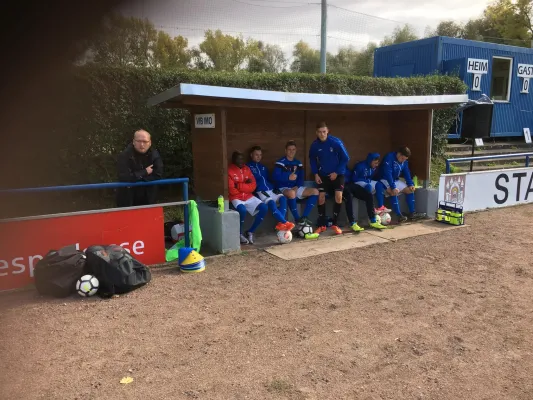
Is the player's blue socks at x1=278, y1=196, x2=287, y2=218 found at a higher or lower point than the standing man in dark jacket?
lower

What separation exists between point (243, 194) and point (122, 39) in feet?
18.7

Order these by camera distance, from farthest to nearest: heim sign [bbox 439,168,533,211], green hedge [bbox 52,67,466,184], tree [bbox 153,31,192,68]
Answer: heim sign [bbox 439,168,533,211] < green hedge [bbox 52,67,466,184] < tree [bbox 153,31,192,68]

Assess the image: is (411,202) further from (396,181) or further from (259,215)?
(259,215)

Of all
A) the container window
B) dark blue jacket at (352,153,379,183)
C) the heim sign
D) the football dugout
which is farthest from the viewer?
the container window

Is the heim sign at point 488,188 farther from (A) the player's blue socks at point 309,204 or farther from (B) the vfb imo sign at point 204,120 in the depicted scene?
(B) the vfb imo sign at point 204,120

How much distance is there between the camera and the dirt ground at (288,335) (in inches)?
115

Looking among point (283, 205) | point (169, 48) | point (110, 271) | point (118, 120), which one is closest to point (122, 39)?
point (169, 48)

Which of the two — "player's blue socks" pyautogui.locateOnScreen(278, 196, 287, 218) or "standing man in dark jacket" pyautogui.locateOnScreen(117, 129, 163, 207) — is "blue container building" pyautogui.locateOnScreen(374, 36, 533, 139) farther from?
"standing man in dark jacket" pyautogui.locateOnScreen(117, 129, 163, 207)

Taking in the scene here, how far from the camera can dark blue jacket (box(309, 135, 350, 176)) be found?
274 inches

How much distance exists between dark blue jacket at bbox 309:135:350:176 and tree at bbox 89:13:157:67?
6.16 meters

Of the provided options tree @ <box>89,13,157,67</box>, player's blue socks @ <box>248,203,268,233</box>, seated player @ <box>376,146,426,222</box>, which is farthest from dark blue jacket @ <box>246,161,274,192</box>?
tree @ <box>89,13,157,67</box>

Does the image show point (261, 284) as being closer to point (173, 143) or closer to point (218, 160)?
point (218, 160)

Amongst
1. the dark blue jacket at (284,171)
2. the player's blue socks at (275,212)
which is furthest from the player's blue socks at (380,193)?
the player's blue socks at (275,212)

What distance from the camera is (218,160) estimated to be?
624cm
